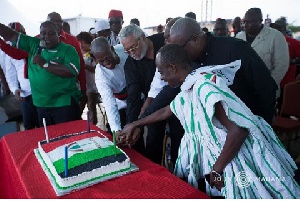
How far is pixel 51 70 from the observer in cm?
248

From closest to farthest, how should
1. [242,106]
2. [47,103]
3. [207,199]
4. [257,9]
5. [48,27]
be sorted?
[207,199], [242,106], [48,27], [47,103], [257,9]

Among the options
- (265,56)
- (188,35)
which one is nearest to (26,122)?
(188,35)

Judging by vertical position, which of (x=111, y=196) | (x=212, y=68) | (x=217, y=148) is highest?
(x=212, y=68)

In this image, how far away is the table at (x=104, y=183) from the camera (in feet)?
3.98

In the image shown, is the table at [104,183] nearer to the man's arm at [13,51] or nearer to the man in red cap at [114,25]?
the man's arm at [13,51]

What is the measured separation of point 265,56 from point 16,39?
252cm

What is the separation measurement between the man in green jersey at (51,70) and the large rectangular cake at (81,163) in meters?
1.09

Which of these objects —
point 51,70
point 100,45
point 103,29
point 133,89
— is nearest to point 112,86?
point 133,89

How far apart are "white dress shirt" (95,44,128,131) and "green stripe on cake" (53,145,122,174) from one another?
2.30ft

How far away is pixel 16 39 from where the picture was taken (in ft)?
8.48

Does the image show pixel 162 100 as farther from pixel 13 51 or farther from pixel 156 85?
pixel 13 51

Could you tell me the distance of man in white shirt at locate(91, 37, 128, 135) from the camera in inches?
86.7

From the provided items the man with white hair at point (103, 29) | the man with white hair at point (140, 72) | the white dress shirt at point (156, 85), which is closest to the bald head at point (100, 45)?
the man with white hair at point (140, 72)

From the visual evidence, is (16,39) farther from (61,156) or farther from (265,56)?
(265,56)
